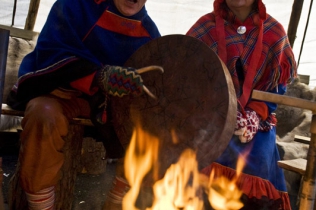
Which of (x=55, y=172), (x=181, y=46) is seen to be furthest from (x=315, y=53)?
(x=55, y=172)

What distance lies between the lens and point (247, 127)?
2.01 metres

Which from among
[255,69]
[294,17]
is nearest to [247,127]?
[255,69]

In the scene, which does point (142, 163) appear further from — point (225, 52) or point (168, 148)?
point (225, 52)

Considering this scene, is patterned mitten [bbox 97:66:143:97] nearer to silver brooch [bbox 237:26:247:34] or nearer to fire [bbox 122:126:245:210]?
fire [bbox 122:126:245:210]

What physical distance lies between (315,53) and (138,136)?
4.14m

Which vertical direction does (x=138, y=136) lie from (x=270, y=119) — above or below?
below

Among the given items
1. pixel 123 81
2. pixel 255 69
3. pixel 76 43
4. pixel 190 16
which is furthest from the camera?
pixel 190 16

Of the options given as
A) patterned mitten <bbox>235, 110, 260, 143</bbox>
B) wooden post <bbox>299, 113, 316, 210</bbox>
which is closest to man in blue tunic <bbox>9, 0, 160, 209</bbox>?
patterned mitten <bbox>235, 110, 260, 143</bbox>

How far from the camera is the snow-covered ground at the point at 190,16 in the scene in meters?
4.82

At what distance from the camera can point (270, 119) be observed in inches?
86.8

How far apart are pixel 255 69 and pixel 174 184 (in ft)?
2.99

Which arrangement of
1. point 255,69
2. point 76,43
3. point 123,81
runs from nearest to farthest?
point 123,81 < point 76,43 < point 255,69

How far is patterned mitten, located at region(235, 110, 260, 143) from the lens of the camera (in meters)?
1.99

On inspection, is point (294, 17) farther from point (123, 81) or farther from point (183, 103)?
point (123, 81)
